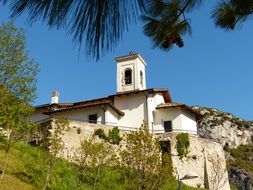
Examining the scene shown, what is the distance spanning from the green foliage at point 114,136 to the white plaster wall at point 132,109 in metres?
4.58

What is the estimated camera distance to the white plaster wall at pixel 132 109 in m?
36.7

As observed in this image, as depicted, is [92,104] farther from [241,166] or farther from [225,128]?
[225,128]

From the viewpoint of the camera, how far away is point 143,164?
2225cm

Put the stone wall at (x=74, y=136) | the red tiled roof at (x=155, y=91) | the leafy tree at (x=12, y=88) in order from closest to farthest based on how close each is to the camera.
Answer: the leafy tree at (x=12, y=88)
the stone wall at (x=74, y=136)
the red tiled roof at (x=155, y=91)

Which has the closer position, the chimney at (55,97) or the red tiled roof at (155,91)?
the red tiled roof at (155,91)

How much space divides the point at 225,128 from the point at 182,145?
65.4 metres

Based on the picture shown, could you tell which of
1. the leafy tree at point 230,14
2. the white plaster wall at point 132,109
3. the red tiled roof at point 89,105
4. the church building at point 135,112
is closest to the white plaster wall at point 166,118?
the church building at point 135,112

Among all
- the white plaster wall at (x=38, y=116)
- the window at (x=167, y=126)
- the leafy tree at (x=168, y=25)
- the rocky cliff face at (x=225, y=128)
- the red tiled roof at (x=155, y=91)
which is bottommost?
the leafy tree at (x=168, y=25)

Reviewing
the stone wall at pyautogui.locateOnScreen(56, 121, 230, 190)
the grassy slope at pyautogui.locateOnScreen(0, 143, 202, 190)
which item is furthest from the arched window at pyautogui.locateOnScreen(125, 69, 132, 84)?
the grassy slope at pyautogui.locateOnScreen(0, 143, 202, 190)

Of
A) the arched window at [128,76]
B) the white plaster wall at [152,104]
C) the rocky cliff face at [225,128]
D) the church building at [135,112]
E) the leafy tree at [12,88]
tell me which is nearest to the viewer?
the leafy tree at [12,88]

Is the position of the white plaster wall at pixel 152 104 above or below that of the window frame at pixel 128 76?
below

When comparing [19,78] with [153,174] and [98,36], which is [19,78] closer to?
[153,174]

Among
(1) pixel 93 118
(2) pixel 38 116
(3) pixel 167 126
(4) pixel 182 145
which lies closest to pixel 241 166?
(3) pixel 167 126

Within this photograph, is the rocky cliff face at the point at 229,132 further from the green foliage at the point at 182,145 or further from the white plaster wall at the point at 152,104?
the green foliage at the point at 182,145
